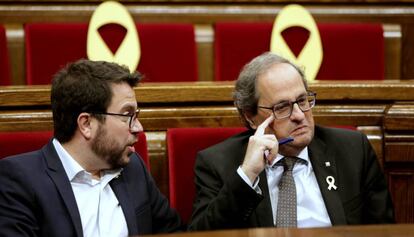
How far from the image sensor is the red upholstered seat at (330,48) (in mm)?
1089

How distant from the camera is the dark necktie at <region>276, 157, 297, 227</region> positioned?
689 mm

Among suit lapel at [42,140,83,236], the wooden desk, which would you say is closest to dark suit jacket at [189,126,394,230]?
suit lapel at [42,140,83,236]

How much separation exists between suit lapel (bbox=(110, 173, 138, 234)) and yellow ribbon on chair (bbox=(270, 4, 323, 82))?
0.40 meters

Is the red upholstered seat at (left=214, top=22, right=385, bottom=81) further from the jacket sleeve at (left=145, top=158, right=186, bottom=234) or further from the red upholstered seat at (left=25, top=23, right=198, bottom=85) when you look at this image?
the jacket sleeve at (left=145, top=158, right=186, bottom=234)

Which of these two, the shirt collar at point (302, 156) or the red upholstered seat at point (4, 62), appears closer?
the shirt collar at point (302, 156)

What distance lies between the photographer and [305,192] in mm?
708

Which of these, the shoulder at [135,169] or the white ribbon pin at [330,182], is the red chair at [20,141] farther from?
the white ribbon pin at [330,182]

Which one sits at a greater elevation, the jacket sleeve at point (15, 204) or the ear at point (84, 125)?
the ear at point (84, 125)

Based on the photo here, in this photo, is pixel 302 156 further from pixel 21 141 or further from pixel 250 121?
pixel 21 141

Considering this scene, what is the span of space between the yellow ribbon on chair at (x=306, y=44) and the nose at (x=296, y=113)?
301mm

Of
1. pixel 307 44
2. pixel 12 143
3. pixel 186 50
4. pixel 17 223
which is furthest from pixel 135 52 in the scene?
pixel 17 223

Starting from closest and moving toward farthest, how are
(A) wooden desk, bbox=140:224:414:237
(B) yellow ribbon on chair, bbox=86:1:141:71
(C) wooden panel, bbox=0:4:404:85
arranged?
1. (A) wooden desk, bbox=140:224:414:237
2. (B) yellow ribbon on chair, bbox=86:1:141:71
3. (C) wooden panel, bbox=0:4:404:85

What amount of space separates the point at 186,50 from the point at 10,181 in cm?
50

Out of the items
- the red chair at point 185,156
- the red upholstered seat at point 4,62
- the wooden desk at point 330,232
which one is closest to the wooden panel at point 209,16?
the red upholstered seat at point 4,62
